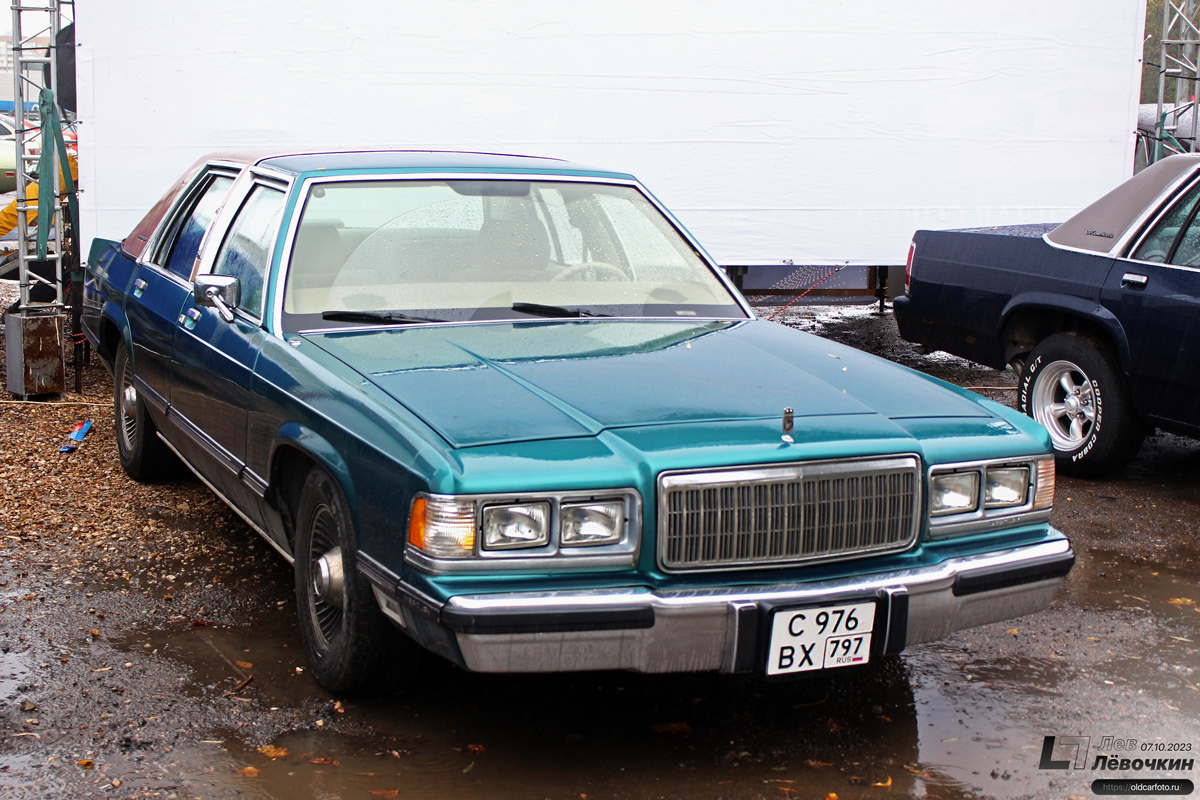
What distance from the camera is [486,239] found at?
13.7ft

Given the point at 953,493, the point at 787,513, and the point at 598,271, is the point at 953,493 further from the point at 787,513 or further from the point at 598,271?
the point at 598,271

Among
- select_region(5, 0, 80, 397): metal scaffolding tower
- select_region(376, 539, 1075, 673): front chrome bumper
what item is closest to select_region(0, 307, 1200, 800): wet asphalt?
select_region(376, 539, 1075, 673): front chrome bumper

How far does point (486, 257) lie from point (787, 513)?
5.61 ft

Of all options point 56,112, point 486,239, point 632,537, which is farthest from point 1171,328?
point 56,112

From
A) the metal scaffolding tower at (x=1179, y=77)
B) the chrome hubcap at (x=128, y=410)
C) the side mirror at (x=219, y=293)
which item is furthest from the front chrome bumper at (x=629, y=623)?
the metal scaffolding tower at (x=1179, y=77)

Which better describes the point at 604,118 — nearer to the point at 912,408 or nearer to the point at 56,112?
the point at 56,112

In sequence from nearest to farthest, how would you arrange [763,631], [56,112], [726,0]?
[763,631] → [56,112] → [726,0]

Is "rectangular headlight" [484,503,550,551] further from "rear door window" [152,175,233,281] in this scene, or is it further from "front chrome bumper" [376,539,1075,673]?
"rear door window" [152,175,233,281]

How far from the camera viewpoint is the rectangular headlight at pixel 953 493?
121 inches

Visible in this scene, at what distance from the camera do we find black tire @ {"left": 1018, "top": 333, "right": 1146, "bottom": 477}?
5.96 meters

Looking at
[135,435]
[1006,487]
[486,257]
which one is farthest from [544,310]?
[135,435]

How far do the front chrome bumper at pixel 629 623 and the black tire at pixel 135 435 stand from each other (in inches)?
118

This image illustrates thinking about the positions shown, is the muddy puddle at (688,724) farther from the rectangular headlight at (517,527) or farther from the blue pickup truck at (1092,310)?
the blue pickup truck at (1092,310)

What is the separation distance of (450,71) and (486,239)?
16.5 feet
